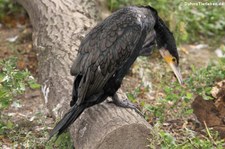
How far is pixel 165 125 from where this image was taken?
5.01 meters

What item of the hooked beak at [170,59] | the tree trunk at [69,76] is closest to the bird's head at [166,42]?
the hooked beak at [170,59]

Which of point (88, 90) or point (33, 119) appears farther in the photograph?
point (33, 119)

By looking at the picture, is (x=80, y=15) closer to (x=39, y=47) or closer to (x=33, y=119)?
(x=39, y=47)

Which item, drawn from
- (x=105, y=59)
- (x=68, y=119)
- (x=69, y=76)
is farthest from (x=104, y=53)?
(x=69, y=76)

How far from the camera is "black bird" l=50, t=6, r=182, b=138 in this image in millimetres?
3898

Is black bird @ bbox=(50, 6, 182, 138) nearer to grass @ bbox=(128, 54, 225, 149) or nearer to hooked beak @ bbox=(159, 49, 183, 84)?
hooked beak @ bbox=(159, 49, 183, 84)

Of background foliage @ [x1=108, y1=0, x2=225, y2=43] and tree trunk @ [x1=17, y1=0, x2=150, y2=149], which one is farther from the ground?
tree trunk @ [x1=17, y1=0, x2=150, y2=149]

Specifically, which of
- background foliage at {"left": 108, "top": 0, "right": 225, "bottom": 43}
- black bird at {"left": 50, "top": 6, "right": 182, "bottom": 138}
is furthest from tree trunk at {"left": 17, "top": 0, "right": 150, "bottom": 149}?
background foliage at {"left": 108, "top": 0, "right": 225, "bottom": 43}

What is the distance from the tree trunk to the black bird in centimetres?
14

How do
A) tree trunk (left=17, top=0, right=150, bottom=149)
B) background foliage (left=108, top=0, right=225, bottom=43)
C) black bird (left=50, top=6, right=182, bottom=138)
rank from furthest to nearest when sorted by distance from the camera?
Answer: 1. background foliage (left=108, top=0, right=225, bottom=43)
2. black bird (left=50, top=6, right=182, bottom=138)
3. tree trunk (left=17, top=0, right=150, bottom=149)

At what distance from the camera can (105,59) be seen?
3918mm

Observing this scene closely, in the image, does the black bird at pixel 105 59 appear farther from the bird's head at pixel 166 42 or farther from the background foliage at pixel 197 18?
the background foliage at pixel 197 18

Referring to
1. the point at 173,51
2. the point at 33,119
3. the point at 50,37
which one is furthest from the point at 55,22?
the point at 173,51

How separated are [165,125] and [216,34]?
2654 millimetres
